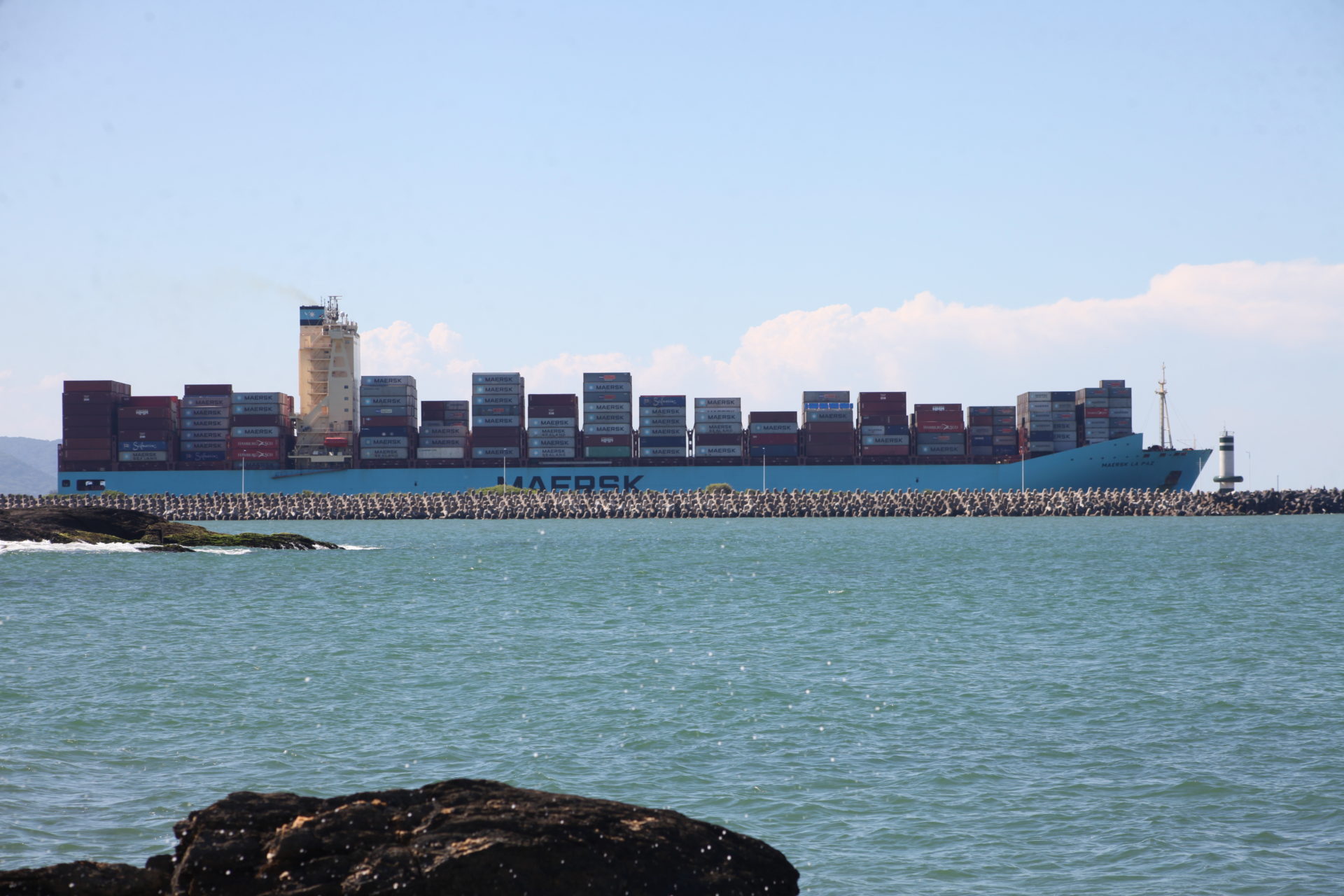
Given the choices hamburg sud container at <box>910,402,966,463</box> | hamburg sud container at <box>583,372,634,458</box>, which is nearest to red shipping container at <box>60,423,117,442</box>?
hamburg sud container at <box>583,372,634,458</box>

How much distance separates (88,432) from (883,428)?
Result: 2528 inches

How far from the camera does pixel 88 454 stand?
283 feet

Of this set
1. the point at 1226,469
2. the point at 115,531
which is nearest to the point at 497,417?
the point at 115,531

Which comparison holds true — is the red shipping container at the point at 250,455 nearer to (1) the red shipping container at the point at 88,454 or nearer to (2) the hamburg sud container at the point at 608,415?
(1) the red shipping container at the point at 88,454

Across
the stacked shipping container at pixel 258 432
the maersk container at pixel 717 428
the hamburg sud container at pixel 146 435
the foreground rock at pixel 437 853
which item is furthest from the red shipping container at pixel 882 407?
the foreground rock at pixel 437 853

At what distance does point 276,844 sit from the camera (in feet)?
20.2

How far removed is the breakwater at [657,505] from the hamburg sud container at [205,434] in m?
6.41

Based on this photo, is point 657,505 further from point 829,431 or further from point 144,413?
point 144,413

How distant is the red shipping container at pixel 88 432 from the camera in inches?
3398

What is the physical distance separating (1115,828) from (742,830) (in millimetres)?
3135

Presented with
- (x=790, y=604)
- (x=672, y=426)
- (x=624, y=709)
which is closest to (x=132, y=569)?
(x=790, y=604)

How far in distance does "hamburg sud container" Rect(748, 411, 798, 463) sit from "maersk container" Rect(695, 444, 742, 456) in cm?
102

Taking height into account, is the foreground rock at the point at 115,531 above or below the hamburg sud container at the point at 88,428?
below

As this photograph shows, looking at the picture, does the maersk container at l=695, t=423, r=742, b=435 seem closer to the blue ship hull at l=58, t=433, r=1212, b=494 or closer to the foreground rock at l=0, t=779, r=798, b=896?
the blue ship hull at l=58, t=433, r=1212, b=494
